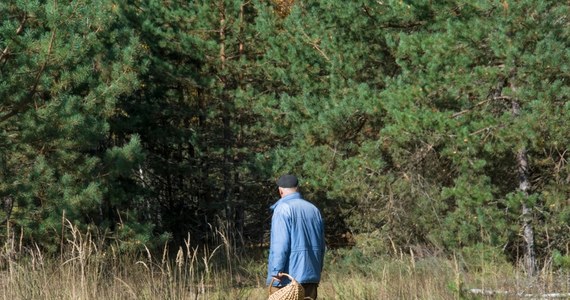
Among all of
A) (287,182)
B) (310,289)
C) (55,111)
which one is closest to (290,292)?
(310,289)

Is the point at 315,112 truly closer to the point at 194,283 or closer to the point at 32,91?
Answer: the point at 32,91

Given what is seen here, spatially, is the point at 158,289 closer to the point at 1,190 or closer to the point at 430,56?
the point at 1,190

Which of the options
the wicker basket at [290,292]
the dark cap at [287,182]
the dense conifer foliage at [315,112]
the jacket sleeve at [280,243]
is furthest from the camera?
the dense conifer foliage at [315,112]

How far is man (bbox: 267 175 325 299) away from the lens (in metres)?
6.07

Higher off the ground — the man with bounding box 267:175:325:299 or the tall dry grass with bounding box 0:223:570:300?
the man with bounding box 267:175:325:299

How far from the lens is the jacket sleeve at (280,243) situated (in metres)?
6.05

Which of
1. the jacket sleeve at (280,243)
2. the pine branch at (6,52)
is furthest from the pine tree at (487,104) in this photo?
the jacket sleeve at (280,243)

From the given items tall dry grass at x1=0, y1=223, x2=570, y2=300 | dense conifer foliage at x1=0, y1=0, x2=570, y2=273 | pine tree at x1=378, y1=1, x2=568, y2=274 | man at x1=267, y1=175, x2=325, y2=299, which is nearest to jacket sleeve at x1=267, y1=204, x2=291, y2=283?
man at x1=267, y1=175, x2=325, y2=299

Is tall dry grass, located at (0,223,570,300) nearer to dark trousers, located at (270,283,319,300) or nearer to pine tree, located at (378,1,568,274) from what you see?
dark trousers, located at (270,283,319,300)

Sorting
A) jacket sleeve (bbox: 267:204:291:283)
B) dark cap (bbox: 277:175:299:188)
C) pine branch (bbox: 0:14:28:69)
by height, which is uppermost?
pine branch (bbox: 0:14:28:69)

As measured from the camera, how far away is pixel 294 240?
20.1ft

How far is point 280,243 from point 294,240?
0.11m

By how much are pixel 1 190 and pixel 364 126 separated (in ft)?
20.8

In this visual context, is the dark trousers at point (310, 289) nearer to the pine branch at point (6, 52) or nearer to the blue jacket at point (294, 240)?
the blue jacket at point (294, 240)
